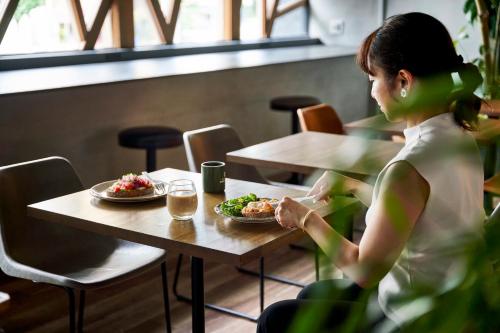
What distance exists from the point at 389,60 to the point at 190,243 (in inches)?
27.3

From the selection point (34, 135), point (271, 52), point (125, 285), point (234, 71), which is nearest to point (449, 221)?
point (125, 285)

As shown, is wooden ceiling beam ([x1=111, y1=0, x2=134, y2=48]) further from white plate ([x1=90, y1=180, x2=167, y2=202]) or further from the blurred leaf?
white plate ([x1=90, y1=180, x2=167, y2=202])

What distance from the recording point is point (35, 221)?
2562mm

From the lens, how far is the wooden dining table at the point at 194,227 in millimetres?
1882

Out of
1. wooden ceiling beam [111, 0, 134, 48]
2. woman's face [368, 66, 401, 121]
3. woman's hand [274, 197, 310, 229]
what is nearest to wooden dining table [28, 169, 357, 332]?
woman's hand [274, 197, 310, 229]

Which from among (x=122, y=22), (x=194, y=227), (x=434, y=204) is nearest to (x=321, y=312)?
(x=434, y=204)

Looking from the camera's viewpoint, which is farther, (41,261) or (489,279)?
(41,261)

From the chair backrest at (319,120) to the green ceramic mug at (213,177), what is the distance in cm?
153

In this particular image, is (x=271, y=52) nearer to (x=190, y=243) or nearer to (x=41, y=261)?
(x=41, y=261)

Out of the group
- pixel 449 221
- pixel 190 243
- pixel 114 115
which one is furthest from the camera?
pixel 114 115

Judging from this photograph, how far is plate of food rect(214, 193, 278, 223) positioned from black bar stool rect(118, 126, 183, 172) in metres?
1.79

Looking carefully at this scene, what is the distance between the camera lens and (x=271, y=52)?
20.5ft

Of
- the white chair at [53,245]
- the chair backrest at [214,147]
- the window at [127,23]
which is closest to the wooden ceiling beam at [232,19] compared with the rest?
the window at [127,23]

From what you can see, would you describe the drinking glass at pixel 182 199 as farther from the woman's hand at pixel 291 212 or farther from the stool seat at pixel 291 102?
the stool seat at pixel 291 102
